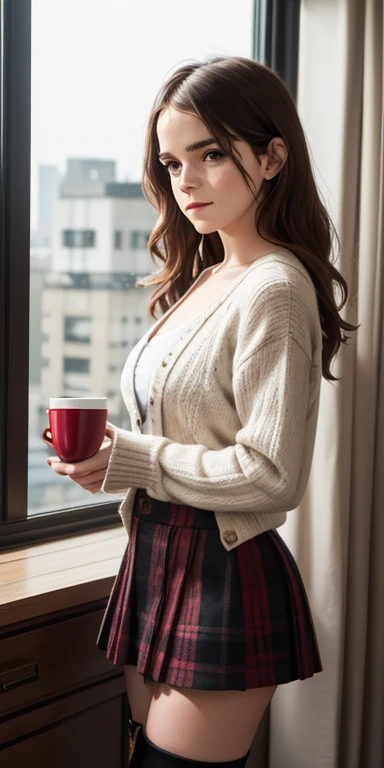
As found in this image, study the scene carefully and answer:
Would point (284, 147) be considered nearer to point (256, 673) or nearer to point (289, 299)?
point (289, 299)

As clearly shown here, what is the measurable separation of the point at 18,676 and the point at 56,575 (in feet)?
0.66

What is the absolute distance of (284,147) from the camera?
4.16 feet

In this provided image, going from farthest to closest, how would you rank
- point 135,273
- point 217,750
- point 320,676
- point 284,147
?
1. point 135,273
2. point 320,676
3. point 284,147
4. point 217,750

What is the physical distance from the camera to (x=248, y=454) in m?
1.13

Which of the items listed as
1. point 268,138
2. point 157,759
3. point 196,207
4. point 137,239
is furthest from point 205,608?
point 137,239

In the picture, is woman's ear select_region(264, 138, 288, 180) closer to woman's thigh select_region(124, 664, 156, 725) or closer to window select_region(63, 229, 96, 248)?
window select_region(63, 229, 96, 248)

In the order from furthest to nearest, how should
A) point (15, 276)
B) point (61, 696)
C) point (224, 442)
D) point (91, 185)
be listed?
point (91, 185) → point (15, 276) → point (61, 696) → point (224, 442)

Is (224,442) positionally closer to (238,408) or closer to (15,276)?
(238,408)

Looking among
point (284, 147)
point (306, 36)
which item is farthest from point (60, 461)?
point (306, 36)

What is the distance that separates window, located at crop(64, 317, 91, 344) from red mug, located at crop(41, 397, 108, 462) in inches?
30.5

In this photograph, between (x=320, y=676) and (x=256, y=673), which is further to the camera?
(x=320, y=676)

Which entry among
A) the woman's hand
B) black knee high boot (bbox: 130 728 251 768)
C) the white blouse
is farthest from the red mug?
black knee high boot (bbox: 130 728 251 768)

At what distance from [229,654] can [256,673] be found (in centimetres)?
5

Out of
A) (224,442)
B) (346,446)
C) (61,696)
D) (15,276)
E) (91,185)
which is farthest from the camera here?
(91,185)
